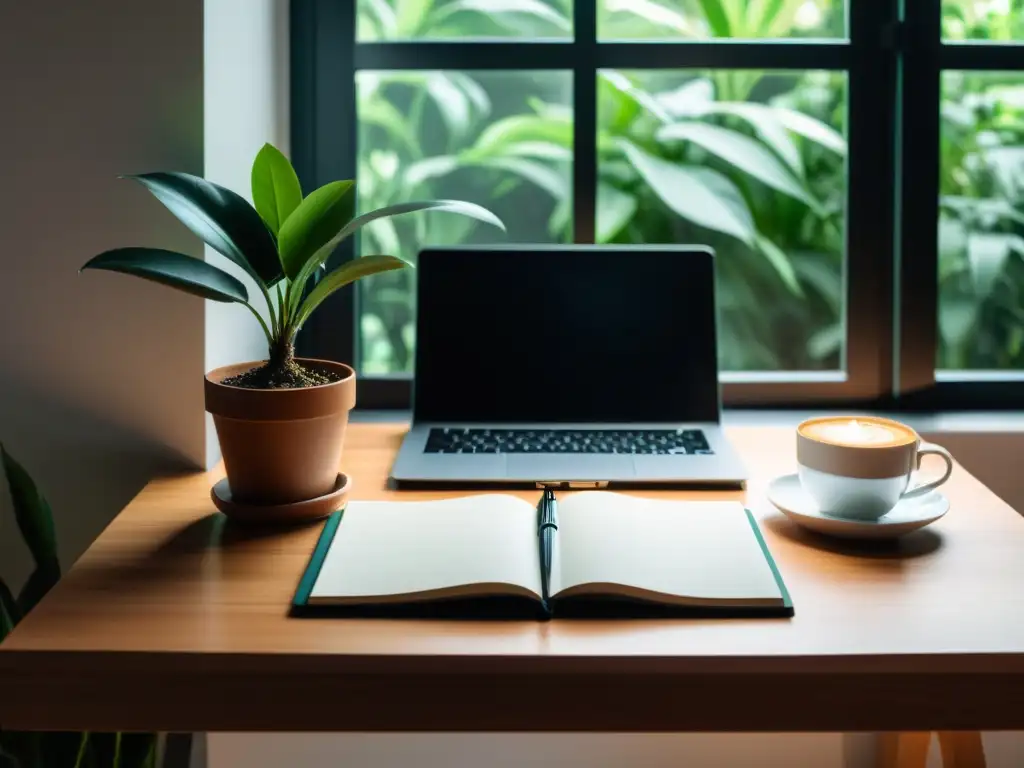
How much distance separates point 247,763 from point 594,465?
2.24 feet

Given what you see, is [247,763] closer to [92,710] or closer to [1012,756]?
[92,710]

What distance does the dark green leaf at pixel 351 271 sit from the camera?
1038mm

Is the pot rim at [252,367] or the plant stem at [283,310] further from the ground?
the plant stem at [283,310]

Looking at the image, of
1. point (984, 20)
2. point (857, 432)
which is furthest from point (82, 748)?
point (984, 20)

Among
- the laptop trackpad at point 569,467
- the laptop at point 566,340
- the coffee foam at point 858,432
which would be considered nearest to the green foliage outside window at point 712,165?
the laptop at point 566,340

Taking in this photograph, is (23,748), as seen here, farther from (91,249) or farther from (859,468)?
(859,468)

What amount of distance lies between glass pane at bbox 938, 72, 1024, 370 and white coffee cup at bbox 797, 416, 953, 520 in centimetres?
73

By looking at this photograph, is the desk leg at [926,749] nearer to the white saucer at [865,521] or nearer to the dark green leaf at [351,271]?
the white saucer at [865,521]

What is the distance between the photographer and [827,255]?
5.66 ft

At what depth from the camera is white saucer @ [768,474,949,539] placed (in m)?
0.99

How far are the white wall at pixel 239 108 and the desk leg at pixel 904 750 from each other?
0.94 metres

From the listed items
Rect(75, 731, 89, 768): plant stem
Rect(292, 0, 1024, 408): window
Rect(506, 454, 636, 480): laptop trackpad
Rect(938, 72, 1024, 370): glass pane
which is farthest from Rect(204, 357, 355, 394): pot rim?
Rect(938, 72, 1024, 370): glass pane

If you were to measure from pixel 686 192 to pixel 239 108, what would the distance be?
702mm

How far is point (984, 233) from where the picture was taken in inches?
67.7
